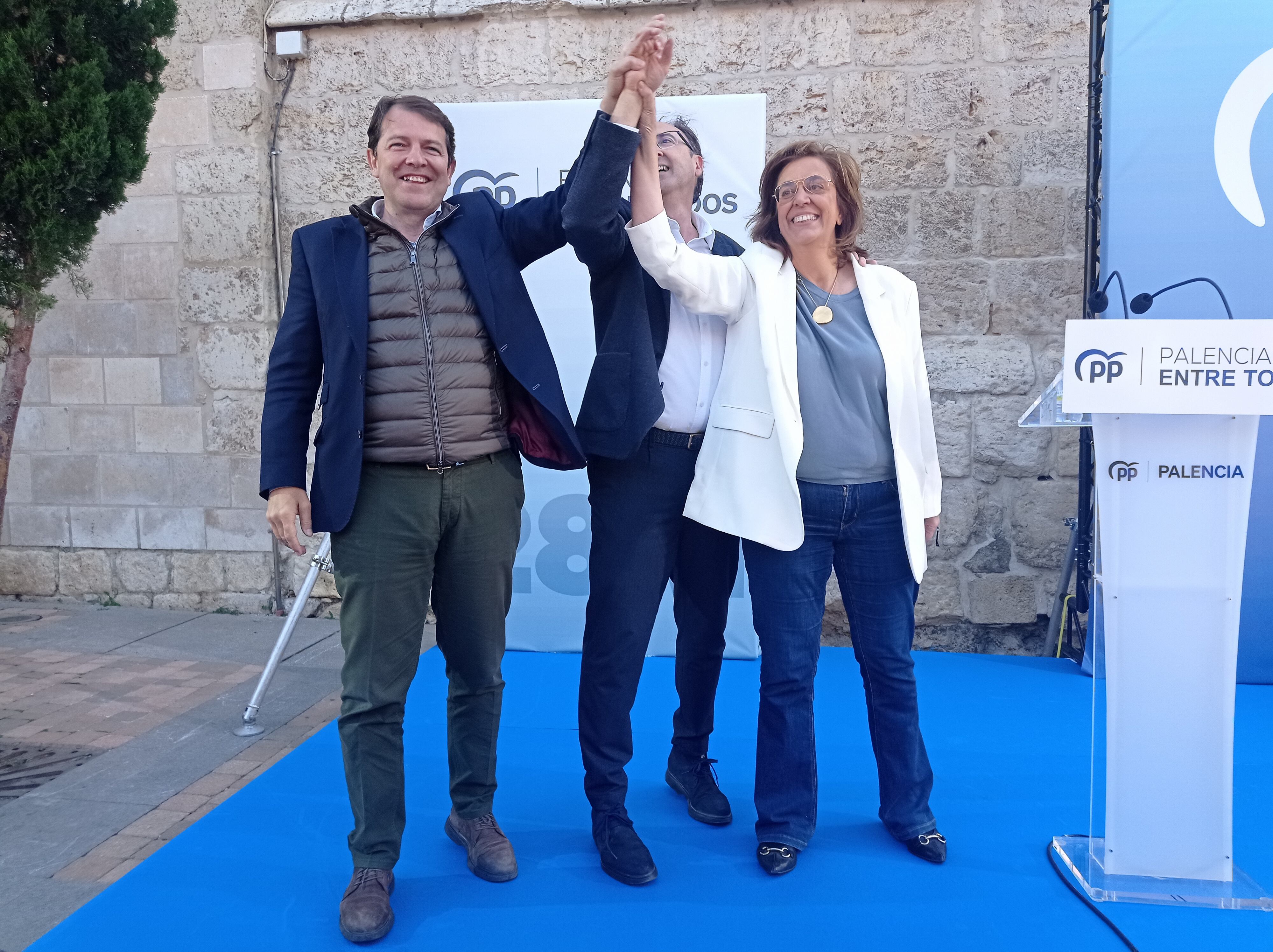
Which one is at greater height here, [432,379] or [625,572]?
[432,379]

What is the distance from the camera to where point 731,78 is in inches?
163

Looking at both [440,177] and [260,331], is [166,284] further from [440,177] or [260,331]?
[440,177]

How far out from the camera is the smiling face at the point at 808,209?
223 cm

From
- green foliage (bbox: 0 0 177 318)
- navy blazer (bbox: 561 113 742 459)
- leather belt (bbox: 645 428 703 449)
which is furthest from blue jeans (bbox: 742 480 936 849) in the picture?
green foliage (bbox: 0 0 177 318)

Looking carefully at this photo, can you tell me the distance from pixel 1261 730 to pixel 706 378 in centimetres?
233

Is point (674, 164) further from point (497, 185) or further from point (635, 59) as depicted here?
point (497, 185)

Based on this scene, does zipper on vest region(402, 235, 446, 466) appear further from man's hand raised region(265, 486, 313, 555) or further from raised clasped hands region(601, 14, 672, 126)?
raised clasped hands region(601, 14, 672, 126)

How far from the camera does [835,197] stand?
2.26m

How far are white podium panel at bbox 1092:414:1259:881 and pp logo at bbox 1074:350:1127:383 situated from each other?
0.31 ft

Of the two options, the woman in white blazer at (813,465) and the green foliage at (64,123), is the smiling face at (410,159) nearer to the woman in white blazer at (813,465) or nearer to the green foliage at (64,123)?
the woman in white blazer at (813,465)

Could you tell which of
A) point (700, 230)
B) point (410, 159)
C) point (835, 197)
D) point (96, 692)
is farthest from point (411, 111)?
point (96, 692)

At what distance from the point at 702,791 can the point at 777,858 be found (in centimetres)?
36

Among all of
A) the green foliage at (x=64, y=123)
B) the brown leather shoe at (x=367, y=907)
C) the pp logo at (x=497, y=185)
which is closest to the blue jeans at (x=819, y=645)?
the brown leather shoe at (x=367, y=907)

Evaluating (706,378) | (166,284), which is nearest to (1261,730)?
(706,378)
